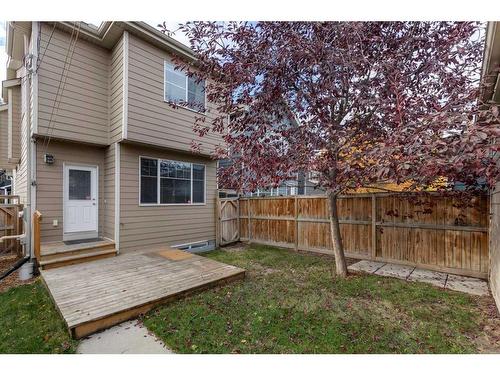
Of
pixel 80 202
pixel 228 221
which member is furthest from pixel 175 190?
pixel 80 202

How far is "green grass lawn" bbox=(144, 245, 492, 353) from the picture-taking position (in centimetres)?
264

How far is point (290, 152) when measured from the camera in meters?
4.26

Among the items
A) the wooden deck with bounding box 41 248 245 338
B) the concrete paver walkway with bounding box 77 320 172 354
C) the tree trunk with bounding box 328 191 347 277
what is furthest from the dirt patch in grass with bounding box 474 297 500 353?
the wooden deck with bounding box 41 248 245 338

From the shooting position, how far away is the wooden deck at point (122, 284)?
3098 mm

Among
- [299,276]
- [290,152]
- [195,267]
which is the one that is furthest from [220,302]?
[290,152]

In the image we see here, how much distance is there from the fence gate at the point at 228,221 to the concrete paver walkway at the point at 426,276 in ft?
13.3

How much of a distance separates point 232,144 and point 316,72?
1815 mm

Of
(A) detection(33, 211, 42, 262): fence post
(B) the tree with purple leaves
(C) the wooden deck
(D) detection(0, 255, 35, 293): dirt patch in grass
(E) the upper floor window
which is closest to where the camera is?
(C) the wooden deck

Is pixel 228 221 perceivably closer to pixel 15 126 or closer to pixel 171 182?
pixel 171 182

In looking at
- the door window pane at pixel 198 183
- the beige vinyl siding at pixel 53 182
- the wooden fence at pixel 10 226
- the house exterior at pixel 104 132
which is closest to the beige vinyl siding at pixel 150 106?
the house exterior at pixel 104 132

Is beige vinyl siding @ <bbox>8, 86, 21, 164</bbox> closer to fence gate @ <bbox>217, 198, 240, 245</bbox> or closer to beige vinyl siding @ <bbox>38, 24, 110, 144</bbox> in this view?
beige vinyl siding @ <bbox>38, 24, 110, 144</bbox>

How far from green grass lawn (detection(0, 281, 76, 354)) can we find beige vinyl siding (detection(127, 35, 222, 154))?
3673 mm

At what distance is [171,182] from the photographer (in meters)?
7.18

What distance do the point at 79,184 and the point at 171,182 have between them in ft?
7.25
